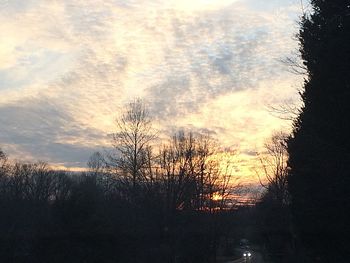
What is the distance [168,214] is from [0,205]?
448 inches

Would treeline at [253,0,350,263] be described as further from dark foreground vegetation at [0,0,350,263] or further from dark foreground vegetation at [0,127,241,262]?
dark foreground vegetation at [0,127,241,262]

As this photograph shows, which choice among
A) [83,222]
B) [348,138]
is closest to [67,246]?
[83,222]

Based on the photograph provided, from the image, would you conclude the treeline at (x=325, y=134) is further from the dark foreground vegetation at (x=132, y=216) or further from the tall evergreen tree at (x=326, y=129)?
the dark foreground vegetation at (x=132, y=216)

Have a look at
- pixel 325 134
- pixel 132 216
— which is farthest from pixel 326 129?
pixel 132 216

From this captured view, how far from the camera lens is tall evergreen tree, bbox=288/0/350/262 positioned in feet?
53.2

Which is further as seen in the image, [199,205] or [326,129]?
[199,205]

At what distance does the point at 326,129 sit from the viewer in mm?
16969

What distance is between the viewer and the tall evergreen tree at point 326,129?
16.2 metres

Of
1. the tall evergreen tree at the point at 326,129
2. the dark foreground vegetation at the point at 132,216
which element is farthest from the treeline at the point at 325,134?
the dark foreground vegetation at the point at 132,216

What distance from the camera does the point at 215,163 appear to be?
2101 inches

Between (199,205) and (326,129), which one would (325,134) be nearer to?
(326,129)

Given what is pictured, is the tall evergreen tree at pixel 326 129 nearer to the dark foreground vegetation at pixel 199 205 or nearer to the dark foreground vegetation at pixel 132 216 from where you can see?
the dark foreground vegetation at pixel 199 205

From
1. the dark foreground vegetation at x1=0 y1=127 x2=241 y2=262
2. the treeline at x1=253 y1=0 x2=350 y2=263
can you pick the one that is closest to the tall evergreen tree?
the treeline at x1=253 y1=0 x2=350 y2=263

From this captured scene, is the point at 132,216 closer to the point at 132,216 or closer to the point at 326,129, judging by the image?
the point at 132,216
